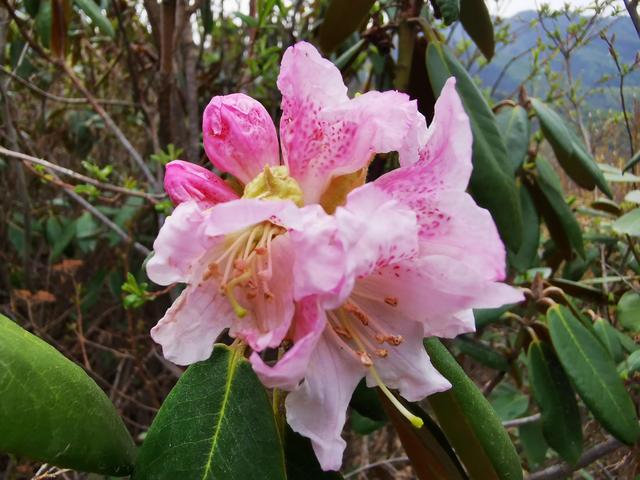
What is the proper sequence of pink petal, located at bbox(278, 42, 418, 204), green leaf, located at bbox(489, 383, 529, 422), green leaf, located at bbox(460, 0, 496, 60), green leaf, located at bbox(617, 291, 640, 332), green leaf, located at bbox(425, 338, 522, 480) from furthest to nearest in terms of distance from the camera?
green leaf, located at bbox(489, 383, 529, 422), green leaf, located at bbox(617, 291, 640, 332), green leaf, located at bbox(460, 0, 496, 60), green leaf, located at bbox(425, 338, 522, 480), pink petal, located at bbox(278, 42, 418, 204)

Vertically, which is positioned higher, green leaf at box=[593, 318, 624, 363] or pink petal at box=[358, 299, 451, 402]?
pink petal at box=[358, 299, 451, 402]

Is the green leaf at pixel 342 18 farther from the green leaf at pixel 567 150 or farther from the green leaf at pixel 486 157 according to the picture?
the green leaf at pixel 567 150

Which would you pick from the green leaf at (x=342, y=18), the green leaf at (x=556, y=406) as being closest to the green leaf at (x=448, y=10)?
the green leaf at (x=342, y=18)

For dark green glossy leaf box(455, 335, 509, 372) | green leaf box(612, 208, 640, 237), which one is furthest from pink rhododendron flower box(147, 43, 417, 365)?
dark green glossy leaf box(455, 335, 509, 372)

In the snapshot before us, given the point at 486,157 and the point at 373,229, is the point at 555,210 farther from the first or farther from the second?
the point at 373,229

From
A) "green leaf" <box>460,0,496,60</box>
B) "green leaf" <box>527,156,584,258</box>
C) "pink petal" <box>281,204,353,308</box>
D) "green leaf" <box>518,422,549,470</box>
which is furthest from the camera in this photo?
"green leaf" <box>518,422,549,470</box>

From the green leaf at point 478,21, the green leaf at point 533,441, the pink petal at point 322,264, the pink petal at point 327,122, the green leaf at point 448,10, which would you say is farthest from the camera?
the green leaf at point 533,441

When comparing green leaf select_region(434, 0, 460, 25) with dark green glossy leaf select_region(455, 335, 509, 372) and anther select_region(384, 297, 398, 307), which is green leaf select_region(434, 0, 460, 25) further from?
dark green glossy leaf select_region(455, 335, 509, 372)
